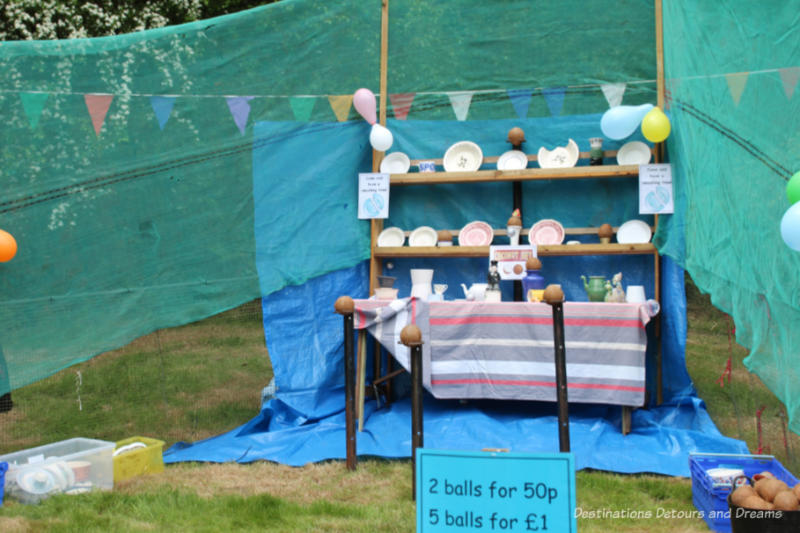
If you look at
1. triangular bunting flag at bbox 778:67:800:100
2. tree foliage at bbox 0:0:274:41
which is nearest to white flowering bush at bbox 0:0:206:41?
tree foliage at bbox 0:0:274:41

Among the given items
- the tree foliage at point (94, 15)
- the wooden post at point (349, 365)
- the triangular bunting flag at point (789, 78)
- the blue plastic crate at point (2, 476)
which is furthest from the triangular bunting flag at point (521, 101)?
the tree foliage at point (94, 15)

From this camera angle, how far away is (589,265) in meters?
4.37

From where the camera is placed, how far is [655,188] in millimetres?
4117

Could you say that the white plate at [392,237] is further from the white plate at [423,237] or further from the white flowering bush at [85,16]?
the white flowering bush at [85,16]

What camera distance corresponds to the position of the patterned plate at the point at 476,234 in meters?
4.42

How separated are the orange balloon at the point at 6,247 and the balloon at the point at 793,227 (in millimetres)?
2913

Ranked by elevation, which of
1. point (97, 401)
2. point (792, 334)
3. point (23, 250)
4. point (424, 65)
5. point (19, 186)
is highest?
point (424, 65)

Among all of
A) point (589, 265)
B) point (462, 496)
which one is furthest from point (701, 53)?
point (462, 496)

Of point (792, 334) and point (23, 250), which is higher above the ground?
point (23, 250)

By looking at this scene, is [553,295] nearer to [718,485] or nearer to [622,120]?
[718,485]

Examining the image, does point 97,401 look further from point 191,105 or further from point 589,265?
point 589,265

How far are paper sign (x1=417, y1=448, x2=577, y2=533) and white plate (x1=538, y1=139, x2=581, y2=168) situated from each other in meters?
2.75

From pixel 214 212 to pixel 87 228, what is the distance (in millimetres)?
665

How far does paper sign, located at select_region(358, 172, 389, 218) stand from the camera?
448cm
